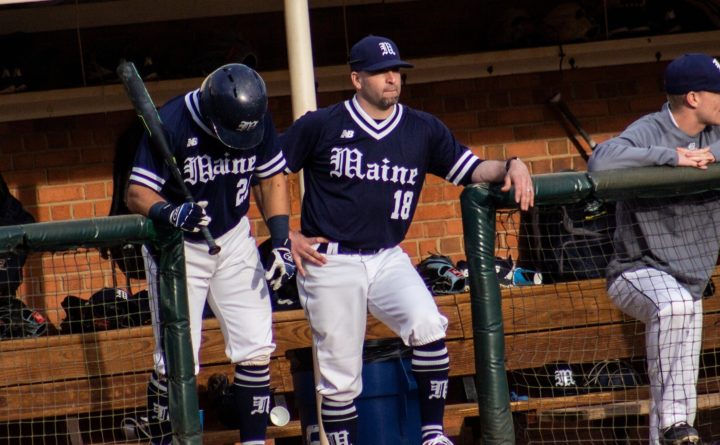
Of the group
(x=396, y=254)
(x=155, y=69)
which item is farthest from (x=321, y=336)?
(x=155, y=69)

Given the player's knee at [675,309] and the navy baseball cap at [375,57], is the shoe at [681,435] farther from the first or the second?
the navy baseball cap at [375,57]

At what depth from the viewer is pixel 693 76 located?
518 centimetres

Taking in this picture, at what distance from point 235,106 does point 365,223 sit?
2.39ft

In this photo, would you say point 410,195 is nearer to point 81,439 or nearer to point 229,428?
point 229,428

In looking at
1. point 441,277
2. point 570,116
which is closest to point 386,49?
point 441,277

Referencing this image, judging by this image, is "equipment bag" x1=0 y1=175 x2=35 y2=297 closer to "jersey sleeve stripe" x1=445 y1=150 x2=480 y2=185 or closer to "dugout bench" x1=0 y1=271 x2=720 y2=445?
"dugout bench" x1=0 y1=271 x2=720 y2=445

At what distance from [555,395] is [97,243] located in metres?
2.65

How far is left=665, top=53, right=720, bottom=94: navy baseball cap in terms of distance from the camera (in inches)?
203

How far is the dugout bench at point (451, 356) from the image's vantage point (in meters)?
6.04

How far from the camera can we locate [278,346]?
630 cm

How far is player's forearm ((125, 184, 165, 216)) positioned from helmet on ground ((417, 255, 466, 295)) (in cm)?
207

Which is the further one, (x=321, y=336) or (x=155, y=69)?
(x=155, y=69)

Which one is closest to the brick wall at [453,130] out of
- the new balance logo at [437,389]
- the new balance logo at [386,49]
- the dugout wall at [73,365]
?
the dugout wall at [73,365]

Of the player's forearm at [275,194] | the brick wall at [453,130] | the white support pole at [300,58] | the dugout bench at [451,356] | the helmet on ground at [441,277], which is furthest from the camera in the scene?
the brick wall at [453,130]
